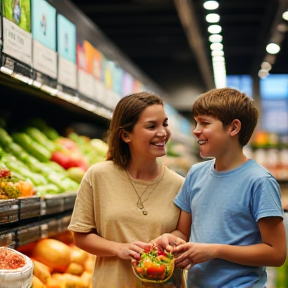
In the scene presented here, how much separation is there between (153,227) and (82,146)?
319 centimetres

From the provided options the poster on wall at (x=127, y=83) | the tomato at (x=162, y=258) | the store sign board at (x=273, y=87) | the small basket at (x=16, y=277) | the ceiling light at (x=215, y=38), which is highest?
the ceiling light at (x=215, y=38)

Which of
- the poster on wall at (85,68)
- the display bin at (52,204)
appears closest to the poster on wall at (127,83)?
the poster on wall at (85,68)

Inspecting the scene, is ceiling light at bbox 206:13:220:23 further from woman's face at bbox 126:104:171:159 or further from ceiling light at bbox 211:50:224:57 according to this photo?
woman's face at bbox 126:104:171:159

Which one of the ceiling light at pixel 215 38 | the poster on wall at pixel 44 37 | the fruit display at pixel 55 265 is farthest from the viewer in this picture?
the ceiling light at pixel 215 38

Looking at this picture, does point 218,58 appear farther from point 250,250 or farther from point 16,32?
point 250,250

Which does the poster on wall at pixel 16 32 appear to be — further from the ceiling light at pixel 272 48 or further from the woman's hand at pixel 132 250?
the ceiling light at pixel 272 48

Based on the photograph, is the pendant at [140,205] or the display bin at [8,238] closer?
the pendant at [140,205]

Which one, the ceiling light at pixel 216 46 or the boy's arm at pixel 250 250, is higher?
the ceiling light at pixel 216 46

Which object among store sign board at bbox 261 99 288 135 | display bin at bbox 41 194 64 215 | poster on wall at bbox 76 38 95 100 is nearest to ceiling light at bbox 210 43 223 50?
poster on wall at bbox 76 38 95 100

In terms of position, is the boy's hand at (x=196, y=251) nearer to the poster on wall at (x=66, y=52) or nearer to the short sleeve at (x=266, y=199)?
the short sleeve at (x=266, y=199)

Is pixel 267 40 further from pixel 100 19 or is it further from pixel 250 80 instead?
pixel 250 80

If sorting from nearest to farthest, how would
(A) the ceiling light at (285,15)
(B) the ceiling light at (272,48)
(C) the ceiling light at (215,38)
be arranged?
(A) the ceiling light at (285,15) < (C) the ceiling light at (215,38) < (B) the ceiling light at (272,48)

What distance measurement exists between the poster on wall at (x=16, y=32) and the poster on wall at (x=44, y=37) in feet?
0.33

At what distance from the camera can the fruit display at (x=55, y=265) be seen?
10.2 ft
